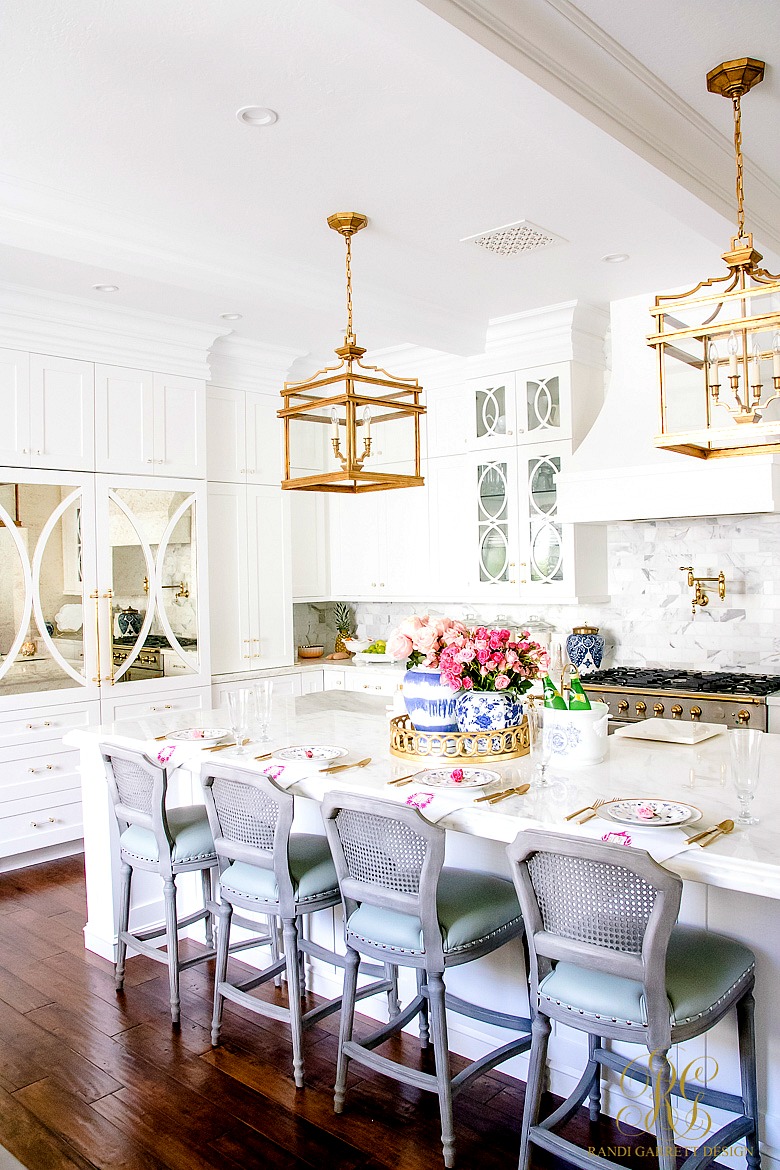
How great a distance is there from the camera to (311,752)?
9.48ft

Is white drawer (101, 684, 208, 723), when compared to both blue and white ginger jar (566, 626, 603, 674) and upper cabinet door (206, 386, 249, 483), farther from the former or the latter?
blue and white ginger jar (566, 626, 603, 674)

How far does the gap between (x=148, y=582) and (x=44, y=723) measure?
91 centimetres

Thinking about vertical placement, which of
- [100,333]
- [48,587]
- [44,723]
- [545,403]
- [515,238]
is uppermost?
[515,238]

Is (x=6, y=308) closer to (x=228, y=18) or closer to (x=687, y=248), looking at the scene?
(x=228, y=18)

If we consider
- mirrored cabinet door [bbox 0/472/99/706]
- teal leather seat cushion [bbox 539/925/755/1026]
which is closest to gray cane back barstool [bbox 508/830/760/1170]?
teal leather seat cushion [bbox 539/925/755/1026]

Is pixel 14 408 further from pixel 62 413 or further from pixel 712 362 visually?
pixel 712 362

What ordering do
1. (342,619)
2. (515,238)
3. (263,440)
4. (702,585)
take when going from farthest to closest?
(342,619) → (263,440) → (702,585) → (515,238)

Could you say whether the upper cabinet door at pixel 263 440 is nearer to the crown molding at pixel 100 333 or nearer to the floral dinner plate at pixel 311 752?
→ the crown molding at pixel 100 333

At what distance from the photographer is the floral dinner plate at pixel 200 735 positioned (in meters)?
3.14

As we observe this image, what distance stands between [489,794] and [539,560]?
Answer: 2.90m

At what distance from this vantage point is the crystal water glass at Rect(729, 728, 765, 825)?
2090 millimetres

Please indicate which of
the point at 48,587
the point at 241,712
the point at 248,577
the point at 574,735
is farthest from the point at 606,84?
the point at 248,577

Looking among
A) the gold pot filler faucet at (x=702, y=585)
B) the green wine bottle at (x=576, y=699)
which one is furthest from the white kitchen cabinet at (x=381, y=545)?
the green wine bottle at (x=576, y=699)

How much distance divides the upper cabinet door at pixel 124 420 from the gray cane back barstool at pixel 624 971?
3.52m
